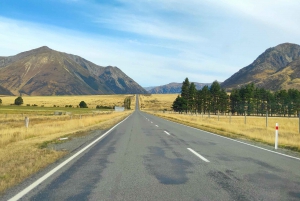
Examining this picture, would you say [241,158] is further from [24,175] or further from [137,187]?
[24,175]

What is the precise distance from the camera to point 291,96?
91.4 meters

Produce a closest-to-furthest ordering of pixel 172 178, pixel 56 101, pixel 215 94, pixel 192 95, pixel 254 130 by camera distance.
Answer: pixel 172 178 → pixel 254 130 → pixel 215 94 → pixel 192 95 → pixel 56 101

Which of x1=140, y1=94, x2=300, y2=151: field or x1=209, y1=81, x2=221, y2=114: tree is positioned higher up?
x1=209, y1=81, x2=221, y2=114: tree

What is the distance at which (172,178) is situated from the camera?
21.9ft

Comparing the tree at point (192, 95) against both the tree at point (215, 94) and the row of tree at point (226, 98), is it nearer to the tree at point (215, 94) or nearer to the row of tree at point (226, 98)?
the row of tree at point (226, 98)

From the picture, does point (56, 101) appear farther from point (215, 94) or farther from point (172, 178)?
point (172, 178)

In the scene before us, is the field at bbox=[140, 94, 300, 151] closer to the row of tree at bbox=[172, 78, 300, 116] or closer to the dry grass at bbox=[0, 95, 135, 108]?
the row of tree at bbox=[172, 78, 300, 116]

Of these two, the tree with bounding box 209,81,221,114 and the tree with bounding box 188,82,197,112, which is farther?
the tree with bounding box 188,82,197,112

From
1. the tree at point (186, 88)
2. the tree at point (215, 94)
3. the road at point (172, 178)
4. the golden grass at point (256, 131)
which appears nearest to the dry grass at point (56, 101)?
the tree at point (186, 88)

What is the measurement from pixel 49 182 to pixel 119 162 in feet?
9.09

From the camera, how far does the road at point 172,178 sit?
17.5 ft

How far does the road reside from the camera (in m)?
5.35

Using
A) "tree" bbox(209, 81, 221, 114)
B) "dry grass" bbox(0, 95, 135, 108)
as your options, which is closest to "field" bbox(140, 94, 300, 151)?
"tree" bbox(209, 81, 221, 114)

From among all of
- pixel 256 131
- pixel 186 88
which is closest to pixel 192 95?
pixel 186 88
